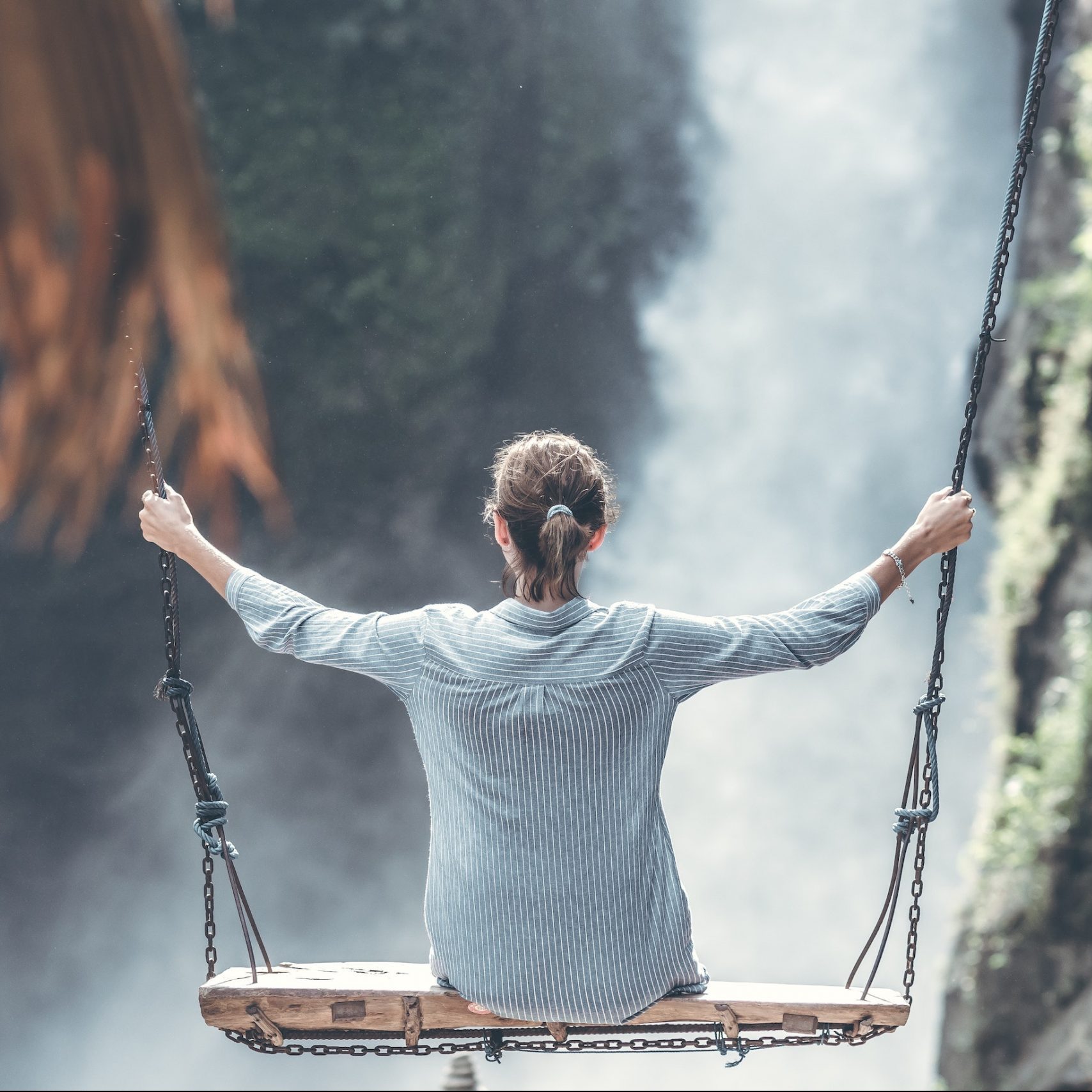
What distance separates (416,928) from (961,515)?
16.1ft

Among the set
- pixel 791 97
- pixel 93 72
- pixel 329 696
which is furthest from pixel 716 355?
pixel 93 72

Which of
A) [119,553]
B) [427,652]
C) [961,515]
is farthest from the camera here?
[119,553]

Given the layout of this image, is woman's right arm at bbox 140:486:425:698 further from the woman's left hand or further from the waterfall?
the waterfall

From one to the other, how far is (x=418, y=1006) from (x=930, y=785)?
0.77 metres

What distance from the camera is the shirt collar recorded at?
1.30 metres

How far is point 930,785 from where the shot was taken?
1.71 meters

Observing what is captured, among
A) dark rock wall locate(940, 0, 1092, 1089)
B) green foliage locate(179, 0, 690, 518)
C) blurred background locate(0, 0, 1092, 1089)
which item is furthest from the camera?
green foliage locate(179, 0, 690, 518)

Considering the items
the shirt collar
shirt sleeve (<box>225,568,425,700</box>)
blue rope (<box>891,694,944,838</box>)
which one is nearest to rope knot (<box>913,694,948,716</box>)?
blue rope (<box>891,694,944,838</box>)

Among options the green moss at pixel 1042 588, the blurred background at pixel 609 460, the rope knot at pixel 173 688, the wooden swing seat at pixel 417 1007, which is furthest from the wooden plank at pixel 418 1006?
the blurred background at pixel 609 460

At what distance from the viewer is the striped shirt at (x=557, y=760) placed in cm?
130

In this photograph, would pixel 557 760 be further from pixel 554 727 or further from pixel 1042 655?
pixel 1042 655

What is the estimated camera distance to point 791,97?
611 centimetres

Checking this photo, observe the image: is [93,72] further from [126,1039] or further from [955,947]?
[126,1039]

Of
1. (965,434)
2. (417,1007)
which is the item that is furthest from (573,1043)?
(965,434)
